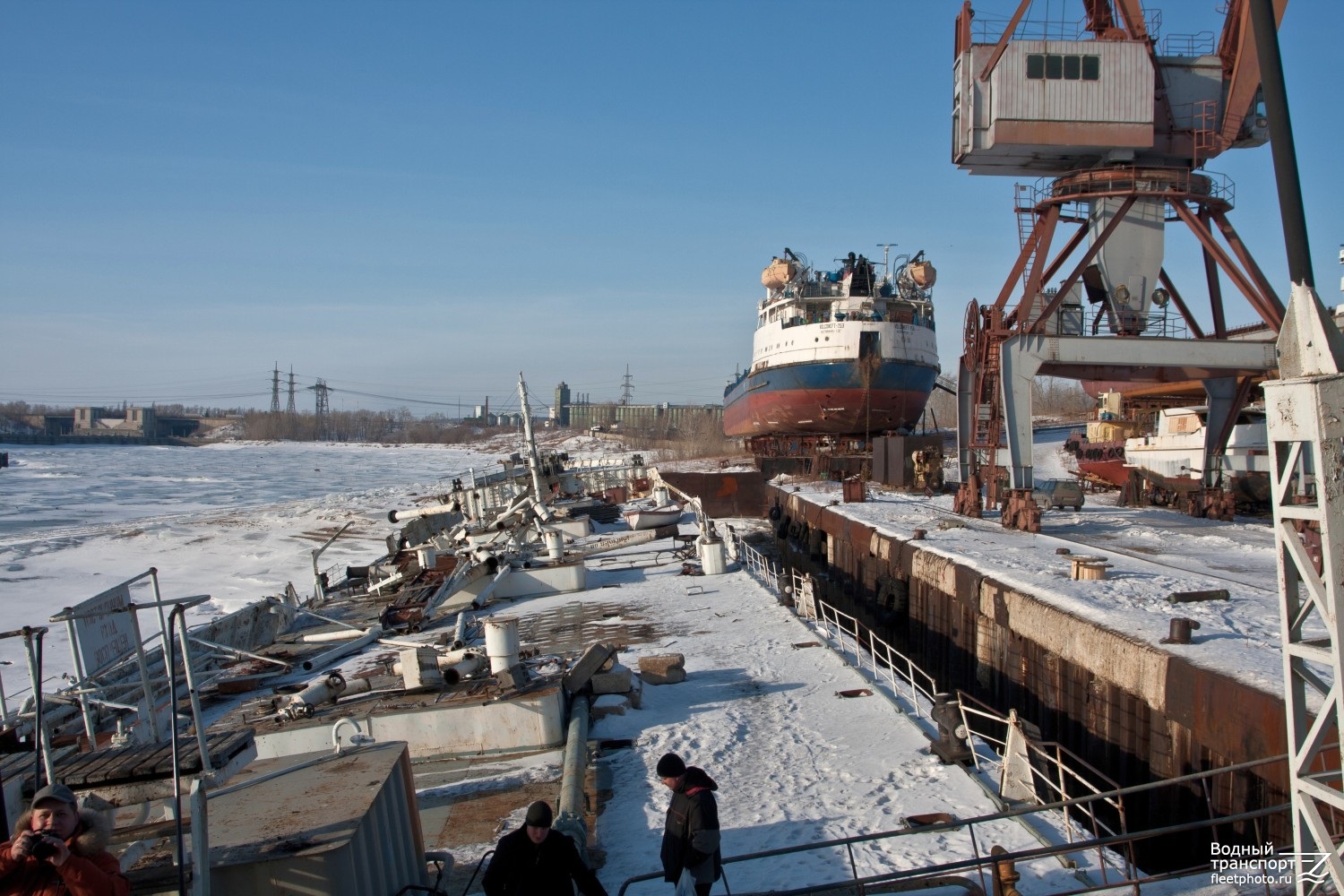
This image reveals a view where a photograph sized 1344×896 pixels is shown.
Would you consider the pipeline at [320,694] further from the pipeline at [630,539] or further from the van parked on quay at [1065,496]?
the van parked on quay at [1065,496]

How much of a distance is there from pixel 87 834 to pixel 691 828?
119 inches

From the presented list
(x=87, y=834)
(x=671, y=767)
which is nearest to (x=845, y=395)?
(x=671, y=767)

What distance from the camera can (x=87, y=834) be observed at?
364 centimetres

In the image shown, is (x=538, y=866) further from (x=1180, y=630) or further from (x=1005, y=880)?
(x=1180, y=630)

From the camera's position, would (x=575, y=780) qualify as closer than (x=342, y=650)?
Yes

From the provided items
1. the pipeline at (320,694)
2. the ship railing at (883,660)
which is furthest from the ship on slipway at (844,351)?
the pipeline at (320,694)

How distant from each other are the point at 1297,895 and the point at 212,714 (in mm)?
12091

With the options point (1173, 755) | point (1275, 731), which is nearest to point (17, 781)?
point (1275, 731)

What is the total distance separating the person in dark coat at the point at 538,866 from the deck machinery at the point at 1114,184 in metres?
17.6

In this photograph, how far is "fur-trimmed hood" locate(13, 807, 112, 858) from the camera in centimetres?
362

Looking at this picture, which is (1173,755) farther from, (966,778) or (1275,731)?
(966,778)

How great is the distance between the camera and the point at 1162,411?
34.9 m

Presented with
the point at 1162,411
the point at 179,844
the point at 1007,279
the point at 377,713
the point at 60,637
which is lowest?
the point at 60,637

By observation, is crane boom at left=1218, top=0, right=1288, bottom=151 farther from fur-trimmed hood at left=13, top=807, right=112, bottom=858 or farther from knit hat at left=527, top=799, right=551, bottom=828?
fur-trimmed hood at left=13, top=807, right=112, bottom=858
